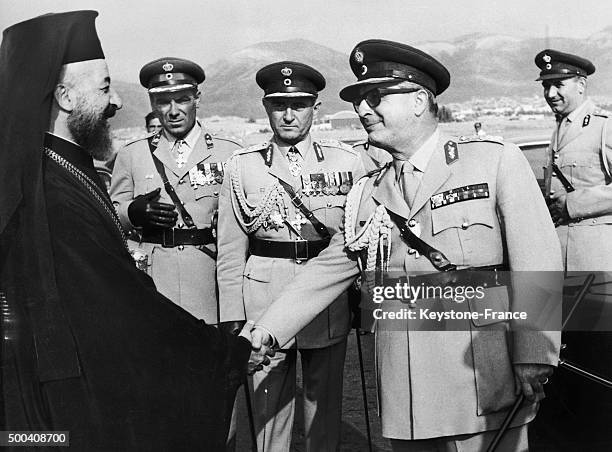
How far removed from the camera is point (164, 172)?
361 cm

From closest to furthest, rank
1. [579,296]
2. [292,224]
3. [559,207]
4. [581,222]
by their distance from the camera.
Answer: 1. [579,296]
2. [292,224]
3. [581,222]
4. [559,207]

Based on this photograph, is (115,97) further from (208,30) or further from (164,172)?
(164,172)

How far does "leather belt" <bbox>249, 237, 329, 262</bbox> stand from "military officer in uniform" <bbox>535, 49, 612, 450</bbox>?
932mm

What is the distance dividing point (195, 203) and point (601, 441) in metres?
1.76

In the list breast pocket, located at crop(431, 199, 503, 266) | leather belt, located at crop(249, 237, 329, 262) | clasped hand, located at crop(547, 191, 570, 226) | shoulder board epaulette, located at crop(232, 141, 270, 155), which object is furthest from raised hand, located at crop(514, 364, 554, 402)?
clasped hand, located at crop(547, 191, 570, 226)

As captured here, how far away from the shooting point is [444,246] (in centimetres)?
250

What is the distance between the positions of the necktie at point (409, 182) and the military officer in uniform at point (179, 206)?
3.49 ft

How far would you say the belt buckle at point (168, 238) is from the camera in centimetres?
360

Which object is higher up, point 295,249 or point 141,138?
point 141,138

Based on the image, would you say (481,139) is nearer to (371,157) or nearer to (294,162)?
(294,162)

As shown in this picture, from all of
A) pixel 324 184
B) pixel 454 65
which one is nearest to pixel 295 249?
pixel 324 184

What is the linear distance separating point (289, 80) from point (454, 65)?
56 centimetres

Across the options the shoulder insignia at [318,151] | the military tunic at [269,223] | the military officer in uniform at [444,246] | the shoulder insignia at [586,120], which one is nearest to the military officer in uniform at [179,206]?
the military tunic at [269,223]

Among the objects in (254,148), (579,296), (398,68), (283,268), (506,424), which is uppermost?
(398,68)
